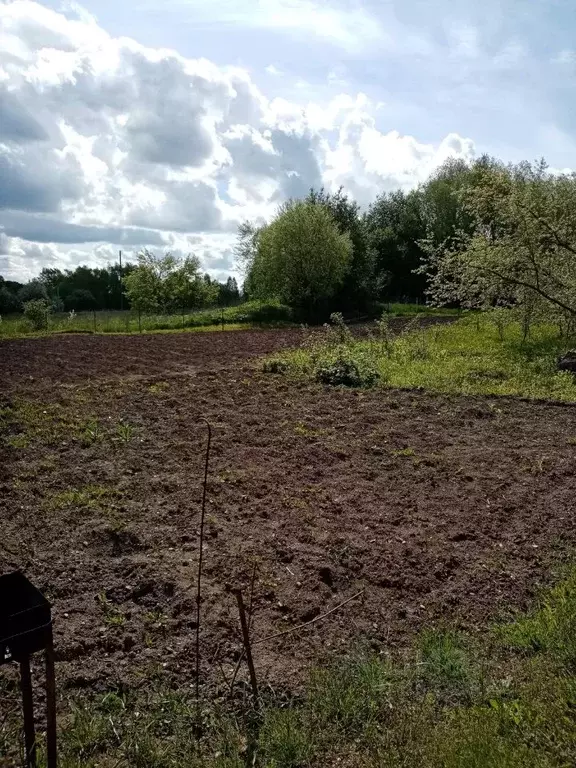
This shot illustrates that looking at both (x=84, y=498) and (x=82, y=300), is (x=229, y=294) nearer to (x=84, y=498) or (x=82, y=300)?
(x=82, y=300)

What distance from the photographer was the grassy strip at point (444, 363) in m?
13.0

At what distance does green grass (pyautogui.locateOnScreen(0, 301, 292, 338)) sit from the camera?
26078mm

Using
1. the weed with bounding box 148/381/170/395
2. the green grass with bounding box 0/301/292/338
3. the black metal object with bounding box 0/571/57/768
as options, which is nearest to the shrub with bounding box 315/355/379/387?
the weed with bounding box 148/381/170/395

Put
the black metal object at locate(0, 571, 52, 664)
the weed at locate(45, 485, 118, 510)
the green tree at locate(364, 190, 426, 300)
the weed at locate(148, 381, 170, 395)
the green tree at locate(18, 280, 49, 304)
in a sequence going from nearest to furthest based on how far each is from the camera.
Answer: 1. the black metal object at locate(0, 571, 52, 664)
2. the weed at locate(45, 485, 118, 510)
3. the weed at locate(148, 381, 170, 395)
4. the green tree at locate(364, 190, 426, 300)
5. the green tree at locate(18, 280, 49, 304)

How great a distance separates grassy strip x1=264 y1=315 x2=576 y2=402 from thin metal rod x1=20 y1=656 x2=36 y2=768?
1031 cm

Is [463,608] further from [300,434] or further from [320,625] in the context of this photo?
[300,434]

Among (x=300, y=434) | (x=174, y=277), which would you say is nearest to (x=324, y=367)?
(x=300, y=434)

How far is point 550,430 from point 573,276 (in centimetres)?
243

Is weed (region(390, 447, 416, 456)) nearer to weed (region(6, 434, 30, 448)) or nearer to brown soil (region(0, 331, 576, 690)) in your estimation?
brown soil (region(0, 331, 576, 690))

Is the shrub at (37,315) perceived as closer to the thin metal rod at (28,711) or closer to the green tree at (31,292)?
the green tree at (31,292)

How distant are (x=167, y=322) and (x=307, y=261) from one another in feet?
28.8

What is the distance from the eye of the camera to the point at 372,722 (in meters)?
3.31

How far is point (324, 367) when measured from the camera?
13492 millimetres

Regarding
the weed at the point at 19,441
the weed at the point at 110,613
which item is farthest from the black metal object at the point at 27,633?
the weed at the point at 19,441
